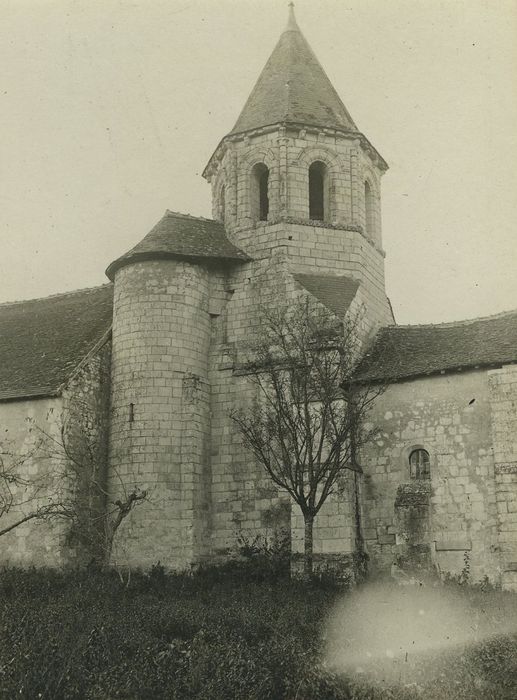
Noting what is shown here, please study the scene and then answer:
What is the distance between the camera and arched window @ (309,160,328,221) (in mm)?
21547

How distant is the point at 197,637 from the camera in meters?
9.66

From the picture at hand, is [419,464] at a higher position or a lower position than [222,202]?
lower

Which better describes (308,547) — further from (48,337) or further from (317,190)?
(317,190)

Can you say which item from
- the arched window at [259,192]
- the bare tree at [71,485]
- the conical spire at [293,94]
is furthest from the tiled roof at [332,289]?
the bare tree at [71,485]

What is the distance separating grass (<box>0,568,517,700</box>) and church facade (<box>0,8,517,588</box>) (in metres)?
4.10

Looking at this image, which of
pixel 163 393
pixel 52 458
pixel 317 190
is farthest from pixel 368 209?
pixel 52 458

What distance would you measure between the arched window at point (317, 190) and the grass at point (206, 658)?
12.2m

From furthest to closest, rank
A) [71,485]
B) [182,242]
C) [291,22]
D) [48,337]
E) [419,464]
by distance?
[291,22]
[48,337]
[182,242]
[71,485]
[419,464]

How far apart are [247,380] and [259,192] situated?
5.90m

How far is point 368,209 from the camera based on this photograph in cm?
2259

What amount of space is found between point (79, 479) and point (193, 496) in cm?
273

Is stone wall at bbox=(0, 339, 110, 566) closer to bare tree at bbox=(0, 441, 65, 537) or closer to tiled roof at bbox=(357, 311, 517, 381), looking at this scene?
bare tree at bbox=(0, 441, 65, 537)

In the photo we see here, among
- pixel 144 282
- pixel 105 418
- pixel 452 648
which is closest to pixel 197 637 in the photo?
pixel 452 648

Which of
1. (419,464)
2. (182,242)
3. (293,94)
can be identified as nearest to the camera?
(419,464)
